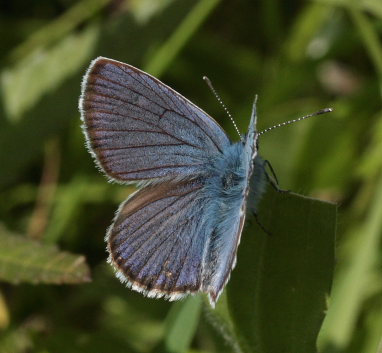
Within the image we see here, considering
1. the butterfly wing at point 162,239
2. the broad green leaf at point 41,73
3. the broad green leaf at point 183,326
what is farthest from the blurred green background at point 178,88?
the butterfly wing at point 162,239

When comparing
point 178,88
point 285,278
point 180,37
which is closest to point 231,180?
point 285,278

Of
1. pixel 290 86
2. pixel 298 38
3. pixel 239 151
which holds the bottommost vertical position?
pixel 239 151

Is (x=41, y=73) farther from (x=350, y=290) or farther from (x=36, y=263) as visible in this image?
(x=350, y=290)

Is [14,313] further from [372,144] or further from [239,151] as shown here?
[372,144]

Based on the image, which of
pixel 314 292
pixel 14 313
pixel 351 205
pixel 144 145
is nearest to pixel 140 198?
pixel 144 145

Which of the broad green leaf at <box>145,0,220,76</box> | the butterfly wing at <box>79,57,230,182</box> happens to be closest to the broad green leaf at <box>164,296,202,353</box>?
the butterfly wing at <box>79,57,230,182</box>

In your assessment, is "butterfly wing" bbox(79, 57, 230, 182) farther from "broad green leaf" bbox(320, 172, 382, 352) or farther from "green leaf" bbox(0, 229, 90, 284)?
"broad green leaf" bbox(320, 172, 382, 352)
